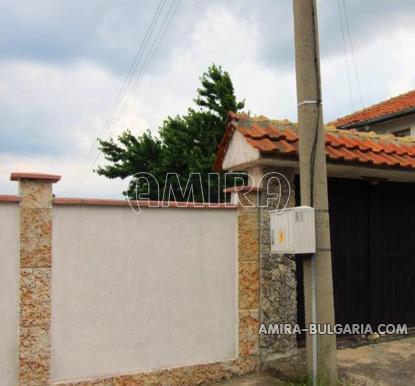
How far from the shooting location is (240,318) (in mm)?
4996

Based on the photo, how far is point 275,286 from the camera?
5.19 m

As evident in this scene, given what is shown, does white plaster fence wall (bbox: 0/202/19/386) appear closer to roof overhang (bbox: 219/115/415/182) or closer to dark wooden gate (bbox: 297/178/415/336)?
roof overhang (bbox: 219/115/415/182)

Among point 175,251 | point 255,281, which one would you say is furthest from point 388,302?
point 175,251

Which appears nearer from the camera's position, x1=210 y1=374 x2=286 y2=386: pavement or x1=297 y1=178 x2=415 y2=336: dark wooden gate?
x1=210 y1=374 x2=286 y2=386: pavement

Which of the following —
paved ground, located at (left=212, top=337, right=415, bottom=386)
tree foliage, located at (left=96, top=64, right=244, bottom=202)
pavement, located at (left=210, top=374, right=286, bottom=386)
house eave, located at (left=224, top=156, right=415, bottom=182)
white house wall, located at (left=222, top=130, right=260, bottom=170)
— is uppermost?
tree foliage, located at (left=96, top=64, right=244, bottom=202)

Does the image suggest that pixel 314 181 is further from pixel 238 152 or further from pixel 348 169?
pixel 348 169

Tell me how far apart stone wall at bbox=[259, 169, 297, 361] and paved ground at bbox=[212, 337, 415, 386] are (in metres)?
0.20

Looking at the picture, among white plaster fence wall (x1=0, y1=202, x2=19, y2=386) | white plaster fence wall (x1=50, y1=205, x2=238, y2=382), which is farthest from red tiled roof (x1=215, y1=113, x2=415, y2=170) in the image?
white plaster fence wall (x1=0, y1=202, x2=19, y2=386)

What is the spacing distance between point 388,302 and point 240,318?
2.58 metres

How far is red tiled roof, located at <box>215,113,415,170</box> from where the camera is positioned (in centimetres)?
504

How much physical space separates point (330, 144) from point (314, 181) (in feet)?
4.14

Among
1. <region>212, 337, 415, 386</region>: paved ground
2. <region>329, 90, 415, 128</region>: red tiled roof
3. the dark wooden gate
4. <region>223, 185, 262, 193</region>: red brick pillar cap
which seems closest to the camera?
<region>212, 337, 415, 386</region>: paved ground

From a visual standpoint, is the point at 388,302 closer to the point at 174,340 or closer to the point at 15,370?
the point at 174,340

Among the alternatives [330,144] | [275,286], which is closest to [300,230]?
[275,286]
